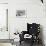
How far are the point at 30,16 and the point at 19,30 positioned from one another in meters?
0.47

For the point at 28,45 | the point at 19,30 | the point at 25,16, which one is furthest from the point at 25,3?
the point at 28,45

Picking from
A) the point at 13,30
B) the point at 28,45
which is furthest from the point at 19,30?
the point at 28,45

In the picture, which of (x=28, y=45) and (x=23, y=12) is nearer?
(x=28, y=45)

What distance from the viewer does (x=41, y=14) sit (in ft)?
9.13

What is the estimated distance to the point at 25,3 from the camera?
112 inches

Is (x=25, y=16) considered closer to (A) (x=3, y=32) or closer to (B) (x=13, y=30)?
(B) (x=13, y=30)

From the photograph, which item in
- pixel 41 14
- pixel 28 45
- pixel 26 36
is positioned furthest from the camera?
pixel 41 14

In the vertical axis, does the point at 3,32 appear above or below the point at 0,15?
below

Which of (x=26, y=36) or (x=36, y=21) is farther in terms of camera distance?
(x=36, y=21)

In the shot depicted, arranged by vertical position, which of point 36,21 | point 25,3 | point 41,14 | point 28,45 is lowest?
point 28,45

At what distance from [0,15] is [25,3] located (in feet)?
2.41

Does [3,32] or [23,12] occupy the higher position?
[23,12]

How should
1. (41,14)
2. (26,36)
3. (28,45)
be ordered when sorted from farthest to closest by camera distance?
(41,14) → (26,36) → (28,45)

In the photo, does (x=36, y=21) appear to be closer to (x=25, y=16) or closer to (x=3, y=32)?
(x=25, y=16)
